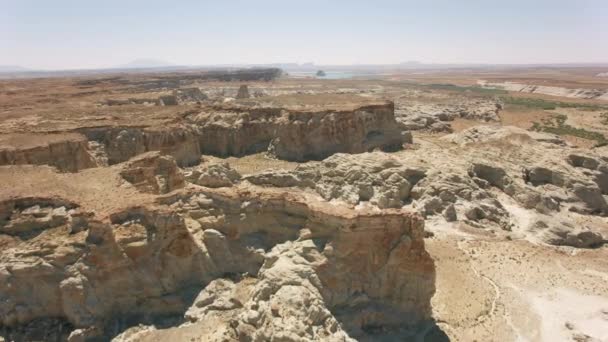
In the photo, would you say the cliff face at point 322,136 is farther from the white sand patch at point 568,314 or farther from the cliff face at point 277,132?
the white sand patch at point 568,314

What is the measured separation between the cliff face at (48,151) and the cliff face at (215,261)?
13.1 m

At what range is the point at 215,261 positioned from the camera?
2038 cm

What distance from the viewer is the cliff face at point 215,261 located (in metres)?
17.4

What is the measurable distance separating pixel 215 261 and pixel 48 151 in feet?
61.7

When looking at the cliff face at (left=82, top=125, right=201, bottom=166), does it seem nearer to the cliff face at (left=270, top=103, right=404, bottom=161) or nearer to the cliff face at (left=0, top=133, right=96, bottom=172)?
the cliff face at (left=0, top=133, right=96, bottom=172)

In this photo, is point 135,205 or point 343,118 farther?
point 343,118

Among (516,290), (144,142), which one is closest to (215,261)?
(516,290)

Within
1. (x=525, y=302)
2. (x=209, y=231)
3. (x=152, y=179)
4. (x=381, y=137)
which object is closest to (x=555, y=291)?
(x=525, y=302)

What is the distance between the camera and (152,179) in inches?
1004

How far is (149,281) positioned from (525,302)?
1881 cm

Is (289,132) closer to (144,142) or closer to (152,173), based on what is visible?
(144,142)

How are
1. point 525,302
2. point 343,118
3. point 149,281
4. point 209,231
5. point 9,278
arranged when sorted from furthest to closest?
point 343,118 < point 525,302 < point 209,231 < point 149,281 < point 9,278

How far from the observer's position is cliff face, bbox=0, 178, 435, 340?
57.2 feet

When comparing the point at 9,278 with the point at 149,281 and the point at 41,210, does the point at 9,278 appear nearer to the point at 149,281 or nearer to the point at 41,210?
the point at 41,210
